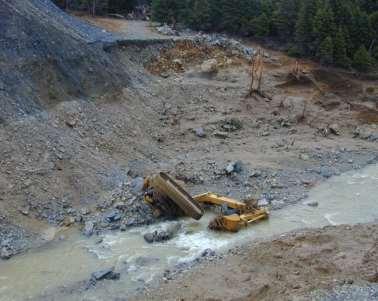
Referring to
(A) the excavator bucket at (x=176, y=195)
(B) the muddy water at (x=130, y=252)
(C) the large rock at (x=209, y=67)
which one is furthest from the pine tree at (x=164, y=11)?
(A) the excavator bucket at (x=176, y=195)

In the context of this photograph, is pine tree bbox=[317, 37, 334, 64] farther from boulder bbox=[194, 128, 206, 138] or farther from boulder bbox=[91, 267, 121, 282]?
boulder bbox=[91, 267, 121, 282]

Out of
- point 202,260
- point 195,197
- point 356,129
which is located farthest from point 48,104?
point 356,129

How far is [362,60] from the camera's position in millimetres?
42656

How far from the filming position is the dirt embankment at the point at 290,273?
61.9ft

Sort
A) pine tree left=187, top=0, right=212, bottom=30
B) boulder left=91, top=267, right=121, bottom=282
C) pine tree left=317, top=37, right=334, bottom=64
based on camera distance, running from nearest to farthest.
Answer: boulder left=91, top=267, right=121, bottom=282 < pine tree left=317, top=37, right=334, bottom=64 < pine tree left=187, top=0, right=212, bottom=30

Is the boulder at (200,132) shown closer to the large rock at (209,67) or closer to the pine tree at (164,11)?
the large rock at (209,67)

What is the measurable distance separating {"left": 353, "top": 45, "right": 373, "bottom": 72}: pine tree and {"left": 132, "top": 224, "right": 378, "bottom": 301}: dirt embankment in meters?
21.8

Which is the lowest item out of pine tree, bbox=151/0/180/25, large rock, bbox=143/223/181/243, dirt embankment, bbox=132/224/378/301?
large rock, bbox=143/223/181/243

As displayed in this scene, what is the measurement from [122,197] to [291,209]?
7.04 meters

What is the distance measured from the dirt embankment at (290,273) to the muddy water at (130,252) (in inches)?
53.0

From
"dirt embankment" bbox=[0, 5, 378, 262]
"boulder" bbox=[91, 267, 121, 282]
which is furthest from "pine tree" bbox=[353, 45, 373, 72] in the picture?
"boulder" bbox=[91, 267, 121, 282]

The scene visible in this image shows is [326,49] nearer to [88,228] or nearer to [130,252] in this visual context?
[88,228]

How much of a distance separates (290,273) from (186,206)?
238 inches

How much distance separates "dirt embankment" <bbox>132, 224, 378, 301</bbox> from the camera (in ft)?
61.9
